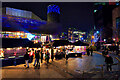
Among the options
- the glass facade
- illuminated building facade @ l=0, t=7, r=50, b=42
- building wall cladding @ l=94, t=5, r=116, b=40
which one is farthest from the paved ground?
building wall cladding @ l=94, t=5, r=116, b=40

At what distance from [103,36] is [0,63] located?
60788 mm

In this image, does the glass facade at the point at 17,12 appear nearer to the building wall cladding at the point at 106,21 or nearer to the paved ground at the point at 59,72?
the paved ground at the point at 59,72

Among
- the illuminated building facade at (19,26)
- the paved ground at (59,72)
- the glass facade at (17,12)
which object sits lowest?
the paved ground at (59,72)

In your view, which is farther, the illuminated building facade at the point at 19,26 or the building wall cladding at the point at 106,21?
the building wall cladding at the point at 106,21

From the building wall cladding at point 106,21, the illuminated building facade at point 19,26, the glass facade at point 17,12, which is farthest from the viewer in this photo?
the building wall cladding at point 106,21

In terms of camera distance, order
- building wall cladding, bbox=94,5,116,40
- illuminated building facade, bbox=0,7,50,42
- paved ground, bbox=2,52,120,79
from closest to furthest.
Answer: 1. paved ground, bbox=2,52,120,79
2. illuminated building facade, bbox=0,7,50,42
3. building wall cladding, bbox=94,5,116,40

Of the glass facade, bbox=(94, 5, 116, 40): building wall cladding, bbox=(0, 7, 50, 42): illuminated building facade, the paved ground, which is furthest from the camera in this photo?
bbox=(94, 5, 116, 40): building wall cladding

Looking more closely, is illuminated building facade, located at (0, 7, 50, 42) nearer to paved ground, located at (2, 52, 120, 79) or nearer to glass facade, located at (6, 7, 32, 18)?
glass facade, located at (6, 7, 32, 18)

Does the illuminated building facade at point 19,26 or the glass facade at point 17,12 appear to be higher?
the glass facade at point 17,12

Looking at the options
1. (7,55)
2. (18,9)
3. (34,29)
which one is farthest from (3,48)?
(18,9)

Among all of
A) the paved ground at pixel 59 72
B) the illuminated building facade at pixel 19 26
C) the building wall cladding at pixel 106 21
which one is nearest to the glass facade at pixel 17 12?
the illuminated building facade at pixel 19 26

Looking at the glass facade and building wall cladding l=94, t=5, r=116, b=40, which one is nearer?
the glass facade

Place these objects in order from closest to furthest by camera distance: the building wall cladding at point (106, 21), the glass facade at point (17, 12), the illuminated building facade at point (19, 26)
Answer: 1. the illuminated building facade at point (19, 26)
2. the glass facade at point (17, 12)
3. the building wall cladding at point (106, 21)

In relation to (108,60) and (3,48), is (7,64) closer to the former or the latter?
(3,48)
